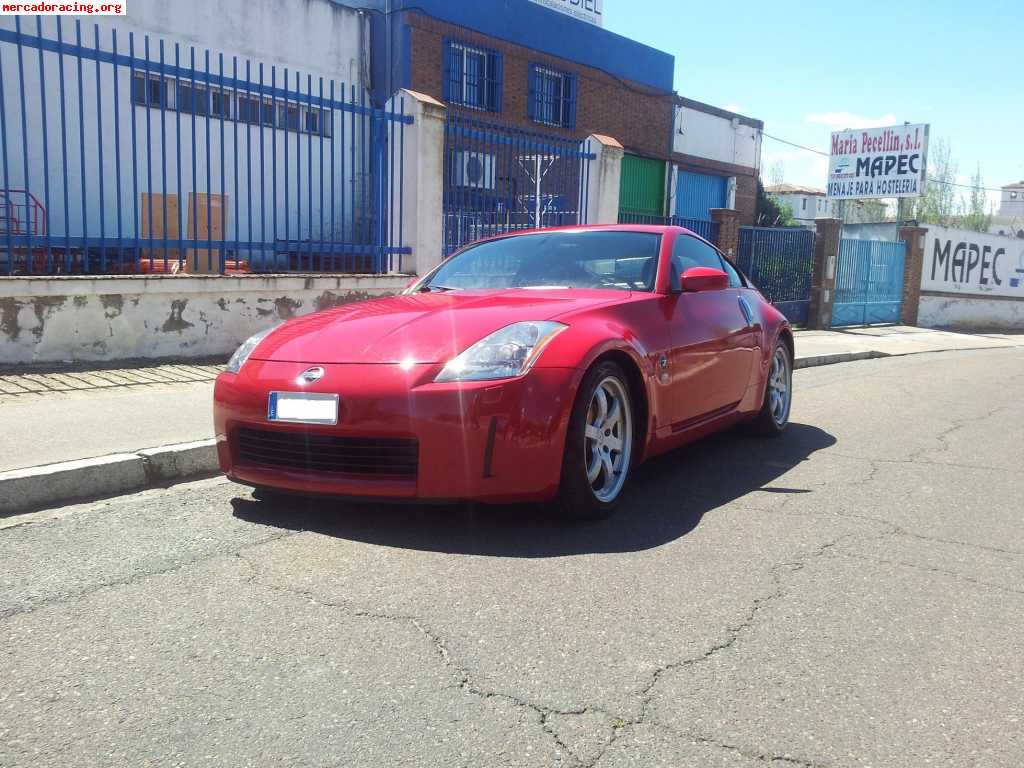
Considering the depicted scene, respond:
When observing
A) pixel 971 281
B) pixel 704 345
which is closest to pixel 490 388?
pixel 704 345

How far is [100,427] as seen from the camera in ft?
17.6

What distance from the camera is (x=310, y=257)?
9.11m

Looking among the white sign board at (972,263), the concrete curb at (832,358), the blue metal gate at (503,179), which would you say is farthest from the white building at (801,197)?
the blue metal gate at (503,179)

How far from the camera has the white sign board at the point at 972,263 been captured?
2283 cm

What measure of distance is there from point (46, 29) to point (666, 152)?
1831 centimetres

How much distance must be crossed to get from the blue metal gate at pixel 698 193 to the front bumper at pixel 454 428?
25415 millimetres

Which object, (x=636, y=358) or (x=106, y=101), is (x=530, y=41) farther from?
(x=636, y=358)

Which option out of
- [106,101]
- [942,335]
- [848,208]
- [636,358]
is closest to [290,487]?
[636,358]

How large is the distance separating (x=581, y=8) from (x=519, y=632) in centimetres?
2382

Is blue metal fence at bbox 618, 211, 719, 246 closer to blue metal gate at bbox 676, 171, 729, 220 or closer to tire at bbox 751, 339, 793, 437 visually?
tire at bbox 751, 339, 793, 437

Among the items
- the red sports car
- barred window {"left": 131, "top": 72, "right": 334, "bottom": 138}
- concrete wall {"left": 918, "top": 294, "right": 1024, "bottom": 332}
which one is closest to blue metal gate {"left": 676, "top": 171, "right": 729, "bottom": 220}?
concrete wall {"left": 918, "top": 294, "right": 1024, "bottom": 332}

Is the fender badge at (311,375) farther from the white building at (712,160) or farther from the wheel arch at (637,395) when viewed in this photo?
the white building at (712,160)

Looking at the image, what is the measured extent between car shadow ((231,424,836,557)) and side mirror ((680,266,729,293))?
1065 millimetres

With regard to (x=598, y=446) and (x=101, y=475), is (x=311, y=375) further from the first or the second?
(x=101, y=475)
